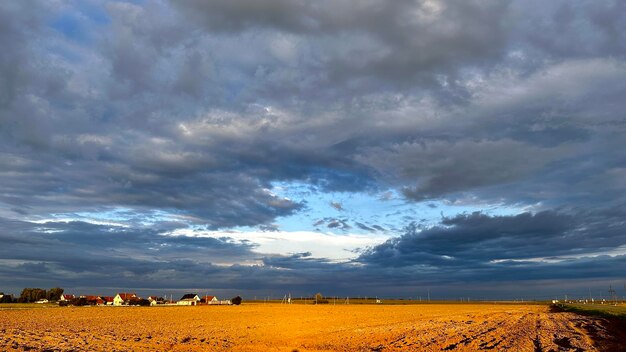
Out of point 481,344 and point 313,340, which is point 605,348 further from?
point 313,340

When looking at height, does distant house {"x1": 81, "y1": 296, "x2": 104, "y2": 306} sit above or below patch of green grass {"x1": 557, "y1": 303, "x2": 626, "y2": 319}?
above

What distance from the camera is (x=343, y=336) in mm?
42188

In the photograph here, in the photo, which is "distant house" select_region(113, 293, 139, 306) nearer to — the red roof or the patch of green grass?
the red roof

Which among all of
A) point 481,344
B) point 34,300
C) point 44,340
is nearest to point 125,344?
point 44,340

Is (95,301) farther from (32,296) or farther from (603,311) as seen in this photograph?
(603,311)

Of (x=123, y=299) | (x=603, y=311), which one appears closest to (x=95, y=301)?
(x=123, y=299)

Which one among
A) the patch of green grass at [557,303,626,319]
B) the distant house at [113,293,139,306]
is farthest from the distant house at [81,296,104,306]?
the patch of green grass at [557,303,626,319]

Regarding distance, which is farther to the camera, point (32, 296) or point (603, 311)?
point (32, 296)

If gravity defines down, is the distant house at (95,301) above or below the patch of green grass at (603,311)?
above

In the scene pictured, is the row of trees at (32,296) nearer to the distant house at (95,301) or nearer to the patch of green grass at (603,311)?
the distant house at (95,301)

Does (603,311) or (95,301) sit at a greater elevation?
(95,301)

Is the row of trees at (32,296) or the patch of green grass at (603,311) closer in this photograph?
the patch of green grass at (603,311)

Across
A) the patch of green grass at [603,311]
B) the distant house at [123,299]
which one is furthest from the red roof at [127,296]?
the patch of green grass at [603,311]

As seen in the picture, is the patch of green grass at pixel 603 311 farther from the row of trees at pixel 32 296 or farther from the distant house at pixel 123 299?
the row of trees at pixel 32 296
